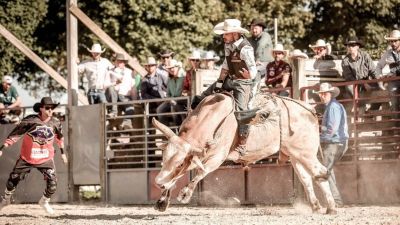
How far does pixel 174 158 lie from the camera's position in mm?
13148

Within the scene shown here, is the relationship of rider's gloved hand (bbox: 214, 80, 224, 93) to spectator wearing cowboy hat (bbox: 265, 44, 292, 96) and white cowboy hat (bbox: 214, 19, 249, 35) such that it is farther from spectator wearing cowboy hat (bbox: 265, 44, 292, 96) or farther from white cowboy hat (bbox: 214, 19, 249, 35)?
spectator wearing cowboy hat (bbox: 265, 44, 292, 96)

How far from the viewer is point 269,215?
13781 mm

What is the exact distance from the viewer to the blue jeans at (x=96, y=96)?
63.8 ft

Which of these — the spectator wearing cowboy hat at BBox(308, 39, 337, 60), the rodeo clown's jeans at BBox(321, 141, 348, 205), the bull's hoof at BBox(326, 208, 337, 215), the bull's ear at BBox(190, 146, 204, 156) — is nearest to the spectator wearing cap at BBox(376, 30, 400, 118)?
the rodeo clown's jeans at BBox(321, 141, 348, 205)

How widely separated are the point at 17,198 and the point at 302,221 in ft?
32.1

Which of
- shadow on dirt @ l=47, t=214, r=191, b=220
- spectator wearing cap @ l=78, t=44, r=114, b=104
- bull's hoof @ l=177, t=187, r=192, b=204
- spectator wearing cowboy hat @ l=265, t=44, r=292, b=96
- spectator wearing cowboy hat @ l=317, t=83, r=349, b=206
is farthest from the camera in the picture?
spectator wearing cap @ l=78, t=44, r=114, b=104

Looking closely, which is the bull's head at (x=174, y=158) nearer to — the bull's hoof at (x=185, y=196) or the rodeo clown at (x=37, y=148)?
the bull's hoof at (x=185, y=196)

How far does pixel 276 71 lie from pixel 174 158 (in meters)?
4.03

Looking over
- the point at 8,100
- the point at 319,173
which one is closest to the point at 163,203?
the point at 319,173

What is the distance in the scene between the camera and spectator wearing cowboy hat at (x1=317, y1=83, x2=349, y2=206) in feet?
49.8

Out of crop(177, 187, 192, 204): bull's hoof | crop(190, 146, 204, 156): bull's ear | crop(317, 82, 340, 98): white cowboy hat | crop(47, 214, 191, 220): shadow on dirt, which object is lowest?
crop(47, 214, 191, 220): shadow on dirt

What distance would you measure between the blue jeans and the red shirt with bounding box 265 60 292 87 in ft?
13.1

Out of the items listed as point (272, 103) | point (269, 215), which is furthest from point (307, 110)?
point (269, 215)

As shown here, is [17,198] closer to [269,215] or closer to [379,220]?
[269,215]
